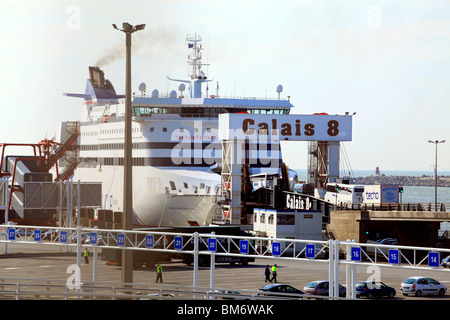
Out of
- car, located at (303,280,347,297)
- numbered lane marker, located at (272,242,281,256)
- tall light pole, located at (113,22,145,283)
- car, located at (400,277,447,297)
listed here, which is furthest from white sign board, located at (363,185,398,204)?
tall light pole, located at (113,22,145,283)

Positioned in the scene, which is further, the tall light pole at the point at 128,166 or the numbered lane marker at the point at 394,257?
the tall light pole at the point at 128,166

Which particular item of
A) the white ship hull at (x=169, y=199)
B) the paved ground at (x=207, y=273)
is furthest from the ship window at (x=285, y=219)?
the white ship hull at (x=169, y=199)

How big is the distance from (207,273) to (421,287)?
44.0ft

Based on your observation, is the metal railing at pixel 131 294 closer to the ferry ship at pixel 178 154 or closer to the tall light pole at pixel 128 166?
the tall light pole at pixel 128 166

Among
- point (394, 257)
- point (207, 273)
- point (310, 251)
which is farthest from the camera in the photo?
point (207, 273)

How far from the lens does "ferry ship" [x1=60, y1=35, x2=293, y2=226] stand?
196 feet

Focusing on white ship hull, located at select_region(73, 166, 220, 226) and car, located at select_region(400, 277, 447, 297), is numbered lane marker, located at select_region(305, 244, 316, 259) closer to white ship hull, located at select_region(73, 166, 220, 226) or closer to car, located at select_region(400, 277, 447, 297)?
car, located at select_region(400, 277, 447, 297)

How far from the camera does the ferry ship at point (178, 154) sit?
59750mm

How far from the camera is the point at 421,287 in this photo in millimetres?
33469

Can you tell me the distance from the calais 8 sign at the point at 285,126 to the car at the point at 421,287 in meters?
22.4

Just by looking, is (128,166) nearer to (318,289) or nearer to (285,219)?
(318,289)

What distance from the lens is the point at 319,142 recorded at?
193 ft

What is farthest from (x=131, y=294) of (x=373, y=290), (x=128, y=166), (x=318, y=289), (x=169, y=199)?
(x=169, y=199)
